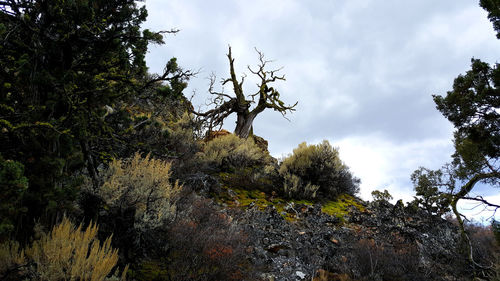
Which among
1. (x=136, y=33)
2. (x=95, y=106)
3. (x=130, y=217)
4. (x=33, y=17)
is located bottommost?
(x=130, y=217)

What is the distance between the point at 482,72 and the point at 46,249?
11936 mm

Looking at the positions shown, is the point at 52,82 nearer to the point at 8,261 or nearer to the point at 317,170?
the point at 8,261

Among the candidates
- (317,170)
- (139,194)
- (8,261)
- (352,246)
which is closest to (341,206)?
(317,170)

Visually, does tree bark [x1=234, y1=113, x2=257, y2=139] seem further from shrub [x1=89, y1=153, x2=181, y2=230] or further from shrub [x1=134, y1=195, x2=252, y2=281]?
shrub [x1=134, y1=195, x2=252, y2=281]

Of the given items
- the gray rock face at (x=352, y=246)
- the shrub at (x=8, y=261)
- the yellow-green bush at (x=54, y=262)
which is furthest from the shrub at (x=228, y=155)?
the shrub at (x=8, y=261)

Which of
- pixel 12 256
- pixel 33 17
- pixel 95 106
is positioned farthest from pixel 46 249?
pixel 33 17

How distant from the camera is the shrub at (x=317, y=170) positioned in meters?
8.67

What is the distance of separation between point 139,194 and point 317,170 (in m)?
6.43

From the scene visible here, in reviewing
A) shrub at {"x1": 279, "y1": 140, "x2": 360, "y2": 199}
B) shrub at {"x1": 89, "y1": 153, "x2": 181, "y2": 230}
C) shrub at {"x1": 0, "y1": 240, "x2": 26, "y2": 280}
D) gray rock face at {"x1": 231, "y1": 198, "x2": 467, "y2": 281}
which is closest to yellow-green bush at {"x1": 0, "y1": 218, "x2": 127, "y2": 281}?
shrub at {"x1": 0, "y1": 240, "x2": 26, "y2": 280}

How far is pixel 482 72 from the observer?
8.34 m

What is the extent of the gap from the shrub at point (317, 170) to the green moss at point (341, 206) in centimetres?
30

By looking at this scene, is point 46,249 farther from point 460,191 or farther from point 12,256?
point 460,191

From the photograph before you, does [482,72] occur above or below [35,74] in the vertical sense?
above

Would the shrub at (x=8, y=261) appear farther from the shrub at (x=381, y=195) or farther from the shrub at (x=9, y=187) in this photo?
the shrub at (x=381, y=195)
